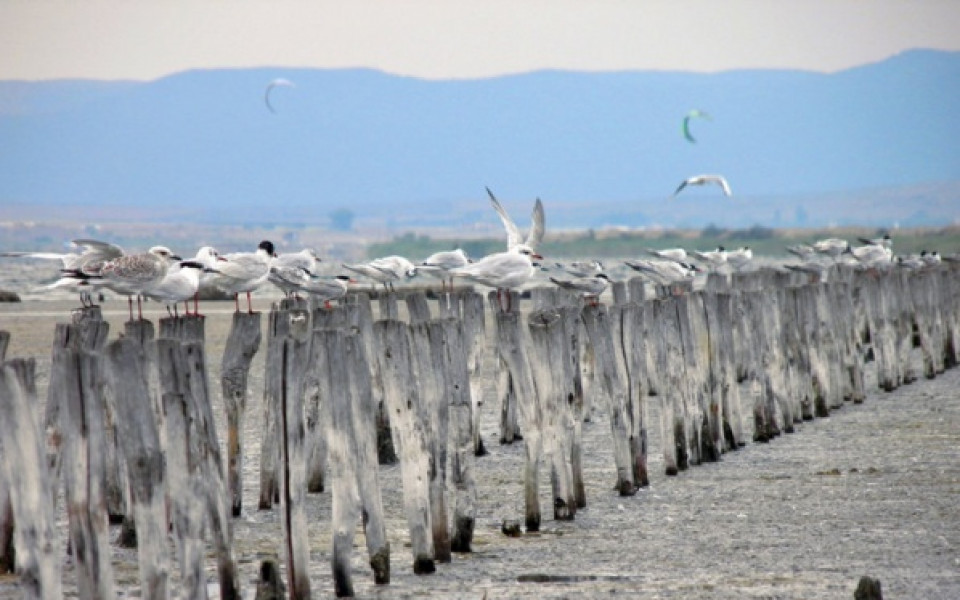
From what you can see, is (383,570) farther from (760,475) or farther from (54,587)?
(760,475)

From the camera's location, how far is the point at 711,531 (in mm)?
10219

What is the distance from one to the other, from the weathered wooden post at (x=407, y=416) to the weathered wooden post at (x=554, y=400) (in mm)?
1359

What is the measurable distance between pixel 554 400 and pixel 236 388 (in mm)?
2174

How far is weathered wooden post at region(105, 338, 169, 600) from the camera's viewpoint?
24.5 ft

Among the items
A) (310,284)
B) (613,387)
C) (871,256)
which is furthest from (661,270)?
(613,387)

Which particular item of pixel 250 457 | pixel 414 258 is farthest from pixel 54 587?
pixel 414 258

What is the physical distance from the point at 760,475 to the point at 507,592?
14.5 ft

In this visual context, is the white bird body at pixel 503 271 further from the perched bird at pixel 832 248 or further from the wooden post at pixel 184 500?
the perched bird at pixel 832 248

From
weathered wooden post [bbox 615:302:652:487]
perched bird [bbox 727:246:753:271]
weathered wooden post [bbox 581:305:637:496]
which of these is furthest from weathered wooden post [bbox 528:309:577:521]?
perched bird [bbox 727:246:753:271]

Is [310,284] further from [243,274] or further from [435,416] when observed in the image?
[435,416]

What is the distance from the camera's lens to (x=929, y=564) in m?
9.21

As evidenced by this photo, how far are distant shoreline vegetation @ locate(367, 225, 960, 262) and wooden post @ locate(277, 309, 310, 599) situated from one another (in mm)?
68159

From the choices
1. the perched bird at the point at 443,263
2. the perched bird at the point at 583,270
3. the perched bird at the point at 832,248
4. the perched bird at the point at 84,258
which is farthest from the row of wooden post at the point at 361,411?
the perched bird at the point at 832,248

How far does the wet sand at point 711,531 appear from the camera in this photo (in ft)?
28.6
